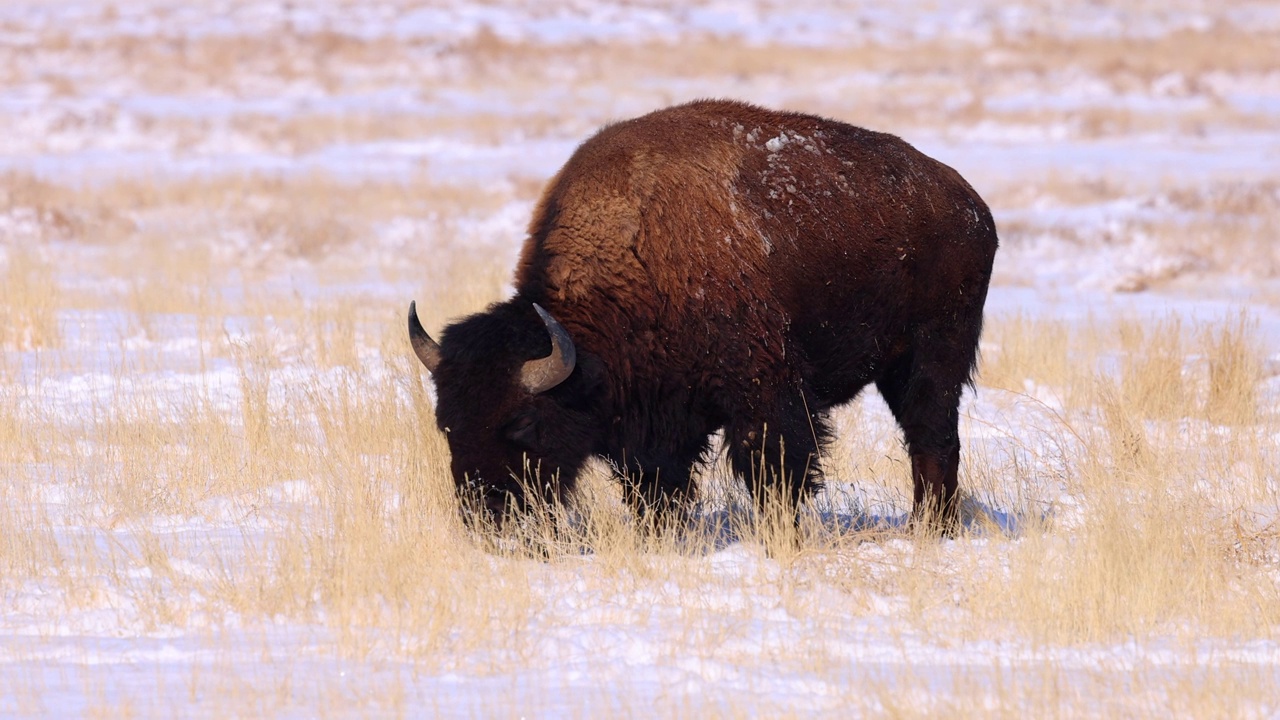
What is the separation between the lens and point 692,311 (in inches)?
255

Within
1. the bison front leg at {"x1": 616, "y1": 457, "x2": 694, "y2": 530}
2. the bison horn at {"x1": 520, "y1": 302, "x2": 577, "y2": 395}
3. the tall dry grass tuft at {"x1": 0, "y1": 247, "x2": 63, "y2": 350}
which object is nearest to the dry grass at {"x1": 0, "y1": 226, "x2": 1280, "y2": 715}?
the bison front leg at {"x1": 616, "y1": 457, "x2": 694, "y2": 530}

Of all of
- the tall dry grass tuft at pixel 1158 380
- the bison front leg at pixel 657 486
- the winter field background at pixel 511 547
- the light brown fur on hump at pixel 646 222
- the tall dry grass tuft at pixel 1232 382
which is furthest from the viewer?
the tall dry grass tuft at pixel 1158 380

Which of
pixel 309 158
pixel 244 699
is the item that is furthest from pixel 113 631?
pixel 309 158

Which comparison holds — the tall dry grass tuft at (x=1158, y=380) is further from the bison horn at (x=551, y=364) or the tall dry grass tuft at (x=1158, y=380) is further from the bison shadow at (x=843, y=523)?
the bison horn at (x=551, y=364)

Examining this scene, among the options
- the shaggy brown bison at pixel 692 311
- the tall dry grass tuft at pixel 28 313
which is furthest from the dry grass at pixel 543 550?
the tall dry grass tuft at pixel 28 313

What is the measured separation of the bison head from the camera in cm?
613

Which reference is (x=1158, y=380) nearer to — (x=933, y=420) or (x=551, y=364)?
(x=933, y=420)

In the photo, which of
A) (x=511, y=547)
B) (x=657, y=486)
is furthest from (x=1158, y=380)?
(x=511, y=547)

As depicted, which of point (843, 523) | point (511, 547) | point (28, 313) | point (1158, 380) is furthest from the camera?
point (28, 313)

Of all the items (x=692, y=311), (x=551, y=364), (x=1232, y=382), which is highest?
(x=692, y=311)

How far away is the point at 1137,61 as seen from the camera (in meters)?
45.2

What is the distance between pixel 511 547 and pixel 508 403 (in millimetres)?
631

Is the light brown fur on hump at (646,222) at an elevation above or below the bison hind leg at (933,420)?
above

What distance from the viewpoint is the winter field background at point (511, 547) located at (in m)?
4.75
